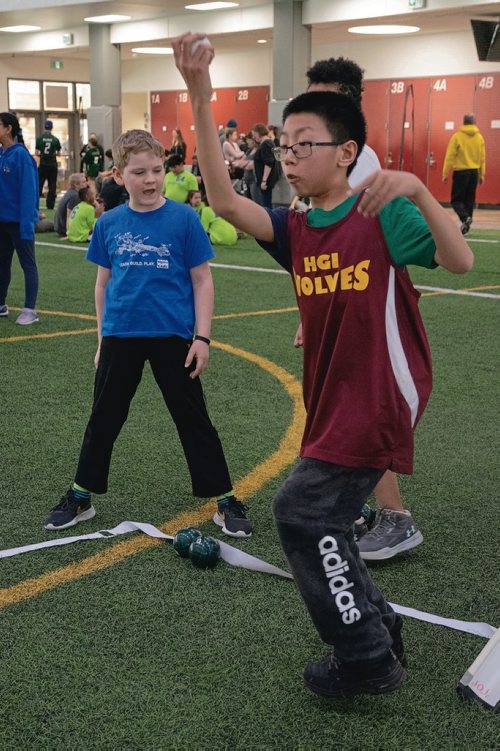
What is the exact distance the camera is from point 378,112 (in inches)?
1193

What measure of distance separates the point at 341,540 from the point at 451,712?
60 cm

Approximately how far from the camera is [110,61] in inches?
1157

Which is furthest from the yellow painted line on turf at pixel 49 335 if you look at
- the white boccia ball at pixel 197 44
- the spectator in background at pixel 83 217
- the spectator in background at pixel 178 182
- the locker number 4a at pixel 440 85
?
the locker number 4a at pixel 440 85

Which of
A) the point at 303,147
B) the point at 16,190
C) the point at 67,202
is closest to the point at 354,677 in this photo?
the point at 303,147

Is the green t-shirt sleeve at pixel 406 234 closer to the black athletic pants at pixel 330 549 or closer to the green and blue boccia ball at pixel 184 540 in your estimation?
the black athletic pants at pixel 330 549

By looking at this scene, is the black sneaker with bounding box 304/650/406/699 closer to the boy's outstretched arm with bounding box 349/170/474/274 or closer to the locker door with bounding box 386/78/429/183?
the boy's outstretched arm with bounding box 349/170/474/274

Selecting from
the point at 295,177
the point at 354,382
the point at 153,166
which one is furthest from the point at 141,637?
the point at 153,166

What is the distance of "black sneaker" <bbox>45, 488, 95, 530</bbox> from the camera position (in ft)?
13.5

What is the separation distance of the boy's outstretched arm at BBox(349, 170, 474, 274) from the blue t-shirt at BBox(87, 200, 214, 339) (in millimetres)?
1691

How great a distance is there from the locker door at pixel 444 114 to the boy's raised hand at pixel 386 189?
87.6ft

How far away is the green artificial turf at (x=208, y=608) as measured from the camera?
2650mm

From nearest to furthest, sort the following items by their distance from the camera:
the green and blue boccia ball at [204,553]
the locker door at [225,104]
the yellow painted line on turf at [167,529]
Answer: the yellow painted line on turf at [167,529], the green and blue boccia ball at [204,553], the locker door at [225,104]

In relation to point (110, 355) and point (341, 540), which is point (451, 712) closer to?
point (341, 540)

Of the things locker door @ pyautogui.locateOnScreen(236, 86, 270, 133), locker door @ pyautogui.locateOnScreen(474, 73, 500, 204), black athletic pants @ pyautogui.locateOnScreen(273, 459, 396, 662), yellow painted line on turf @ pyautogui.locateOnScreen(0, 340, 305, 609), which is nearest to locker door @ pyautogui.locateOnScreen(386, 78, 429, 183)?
locker door @ pyautogui.locateOnScreen(474, 73, 500, 204)
